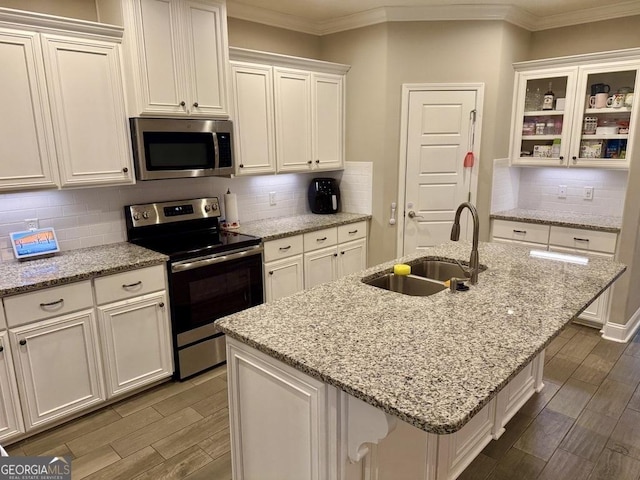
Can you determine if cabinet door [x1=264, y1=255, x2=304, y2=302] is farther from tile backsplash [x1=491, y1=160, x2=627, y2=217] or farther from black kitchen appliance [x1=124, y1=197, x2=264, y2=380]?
tile backsplash [x1=491, y1=160, x2=627, y2=217]

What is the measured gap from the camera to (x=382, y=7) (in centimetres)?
371

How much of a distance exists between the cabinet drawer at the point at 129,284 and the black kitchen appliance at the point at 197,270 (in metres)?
0.08

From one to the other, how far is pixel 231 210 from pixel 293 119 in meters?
0.95

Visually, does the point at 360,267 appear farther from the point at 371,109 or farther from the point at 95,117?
the point at 95,117

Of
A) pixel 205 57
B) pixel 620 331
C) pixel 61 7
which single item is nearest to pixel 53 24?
pixel 61 7

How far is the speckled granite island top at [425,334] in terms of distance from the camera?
1.22 metres

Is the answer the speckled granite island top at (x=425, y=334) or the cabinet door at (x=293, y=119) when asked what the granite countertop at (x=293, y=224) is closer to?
the cabinet door at (x=293, y=119)

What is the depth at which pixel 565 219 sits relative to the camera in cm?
384

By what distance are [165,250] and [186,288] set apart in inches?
11.1

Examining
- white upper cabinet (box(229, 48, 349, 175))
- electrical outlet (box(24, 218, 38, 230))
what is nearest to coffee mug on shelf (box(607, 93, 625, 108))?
white upper cabinet (box(229, 48, 349, 175))

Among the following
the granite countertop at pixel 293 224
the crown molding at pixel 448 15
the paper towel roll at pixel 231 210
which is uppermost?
the crown molding at pixel 448 15

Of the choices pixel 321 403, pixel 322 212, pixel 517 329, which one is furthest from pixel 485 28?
pixel 321 403

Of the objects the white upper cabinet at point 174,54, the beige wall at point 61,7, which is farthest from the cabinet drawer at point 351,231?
the beige wall at point 61,7

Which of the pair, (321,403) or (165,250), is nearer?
(321,403)
